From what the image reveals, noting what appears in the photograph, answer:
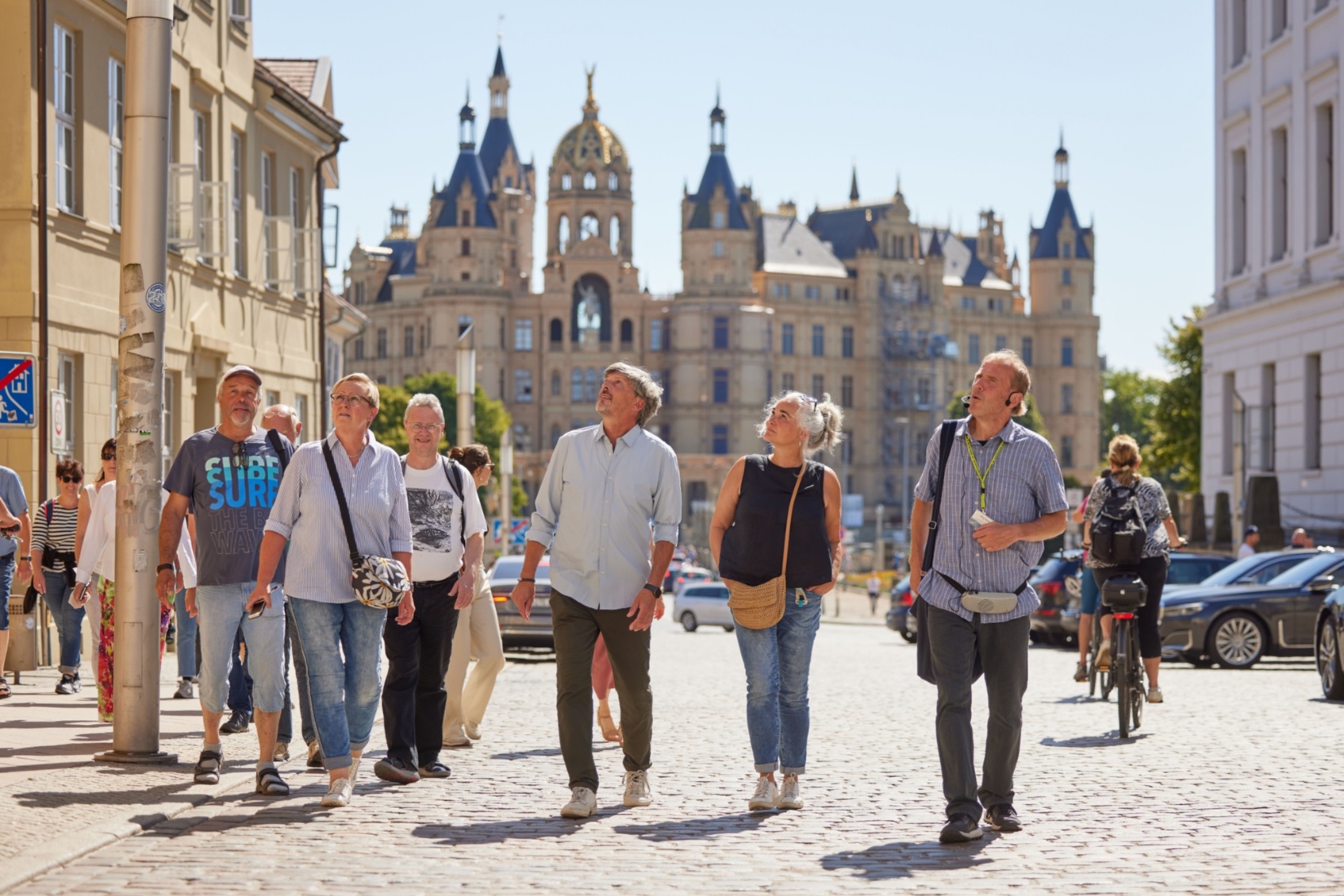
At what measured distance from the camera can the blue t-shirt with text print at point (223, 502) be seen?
10133mm

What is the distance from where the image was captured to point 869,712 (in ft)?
51.0

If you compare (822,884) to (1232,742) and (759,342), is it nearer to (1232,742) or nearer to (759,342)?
(1232,742)

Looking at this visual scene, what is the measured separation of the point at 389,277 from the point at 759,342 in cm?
3394

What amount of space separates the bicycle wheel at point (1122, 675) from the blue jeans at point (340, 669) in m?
5.16

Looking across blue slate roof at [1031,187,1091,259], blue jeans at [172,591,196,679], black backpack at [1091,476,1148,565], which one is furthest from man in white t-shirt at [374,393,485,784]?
blue slate roof at [1031,187,1091,259]

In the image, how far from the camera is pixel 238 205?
27.2 metres

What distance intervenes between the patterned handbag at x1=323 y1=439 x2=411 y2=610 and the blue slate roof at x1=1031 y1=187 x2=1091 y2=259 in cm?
15724

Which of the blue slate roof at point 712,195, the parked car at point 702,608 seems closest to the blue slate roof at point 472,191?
the blue slate roof at point 712,195

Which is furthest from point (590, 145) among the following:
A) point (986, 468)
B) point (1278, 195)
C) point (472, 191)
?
point (986, 468)

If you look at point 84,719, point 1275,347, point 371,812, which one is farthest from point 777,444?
point 1275,347

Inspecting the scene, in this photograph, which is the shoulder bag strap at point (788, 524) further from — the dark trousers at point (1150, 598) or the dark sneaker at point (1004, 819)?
the dark trousers at point (1150, 598)

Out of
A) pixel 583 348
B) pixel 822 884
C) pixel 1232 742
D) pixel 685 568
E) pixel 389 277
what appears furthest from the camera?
pixel 389 277

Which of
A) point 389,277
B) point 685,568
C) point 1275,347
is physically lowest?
point 685,568

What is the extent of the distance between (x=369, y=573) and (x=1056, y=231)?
6205 inches
